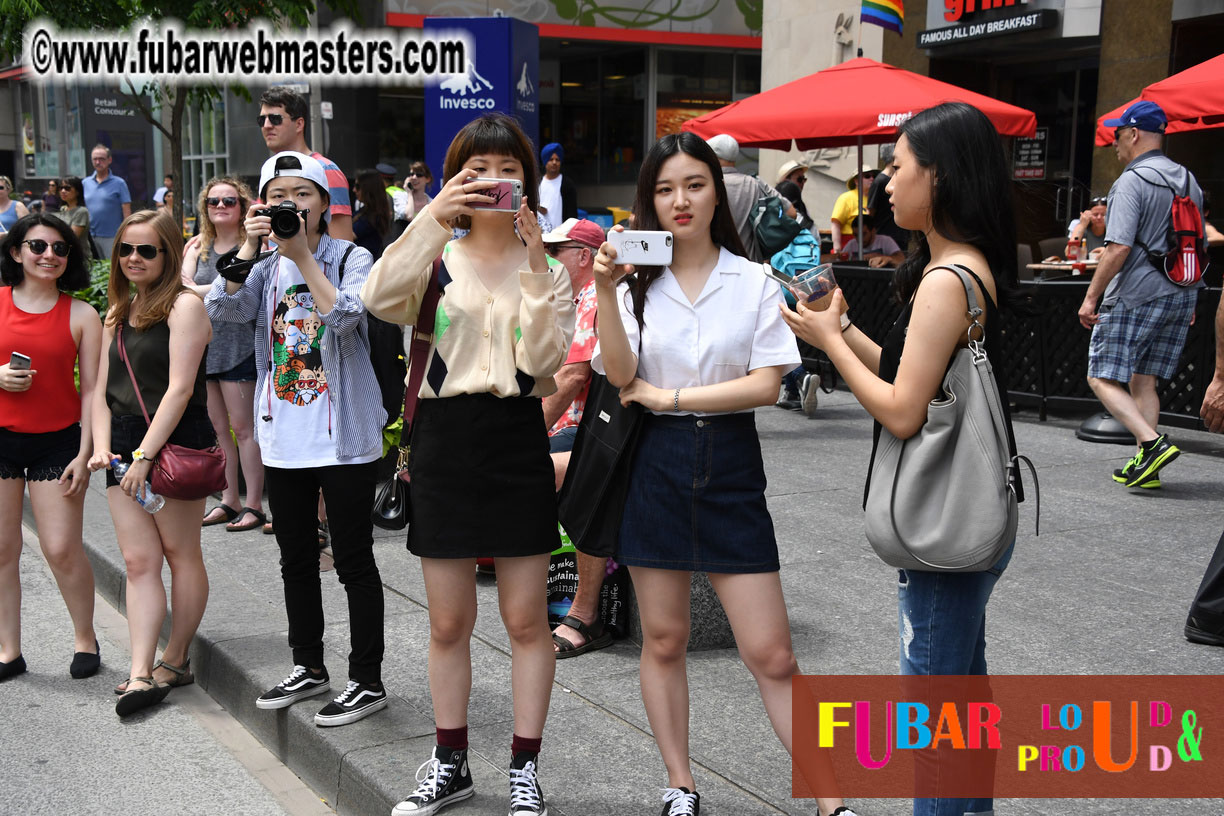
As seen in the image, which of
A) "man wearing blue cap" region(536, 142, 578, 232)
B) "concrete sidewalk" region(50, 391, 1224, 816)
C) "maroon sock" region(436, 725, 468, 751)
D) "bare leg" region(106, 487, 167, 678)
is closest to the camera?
"maroon sock" region(436, 725, 468, 751)

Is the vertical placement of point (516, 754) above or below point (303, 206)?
below

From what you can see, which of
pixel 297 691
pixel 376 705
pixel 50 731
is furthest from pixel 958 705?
pixel 50 731

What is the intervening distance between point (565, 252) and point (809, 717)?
2.36m

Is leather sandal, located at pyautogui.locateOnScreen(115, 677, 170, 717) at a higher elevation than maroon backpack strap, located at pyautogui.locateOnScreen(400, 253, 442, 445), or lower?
lower

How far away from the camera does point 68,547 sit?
15.9 feet

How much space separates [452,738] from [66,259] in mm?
2818

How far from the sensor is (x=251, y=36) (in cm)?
1154

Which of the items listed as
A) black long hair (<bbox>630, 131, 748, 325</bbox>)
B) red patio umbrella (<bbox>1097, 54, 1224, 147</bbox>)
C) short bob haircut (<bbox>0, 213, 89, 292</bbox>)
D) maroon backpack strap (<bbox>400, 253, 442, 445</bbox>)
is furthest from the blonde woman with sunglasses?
red patio umbrella (<bbox>1097, 54, 1224, 147</bbox>)

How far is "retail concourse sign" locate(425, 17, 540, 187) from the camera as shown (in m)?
10.4

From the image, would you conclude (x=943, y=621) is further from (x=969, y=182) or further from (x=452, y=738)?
(x=452, y=738)

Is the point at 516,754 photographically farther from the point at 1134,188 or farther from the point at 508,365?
the point at 1134,188

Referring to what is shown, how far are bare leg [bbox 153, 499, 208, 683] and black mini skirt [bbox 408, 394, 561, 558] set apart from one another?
5.53 ft

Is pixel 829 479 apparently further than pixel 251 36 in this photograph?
No

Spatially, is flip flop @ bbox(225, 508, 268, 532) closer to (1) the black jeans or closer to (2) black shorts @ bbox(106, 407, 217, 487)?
(2) black shorts @ bbox(106, 407, 217, 487)
